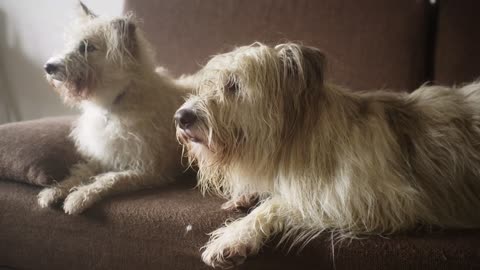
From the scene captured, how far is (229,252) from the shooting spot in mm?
1179

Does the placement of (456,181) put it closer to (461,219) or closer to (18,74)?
(461,219)

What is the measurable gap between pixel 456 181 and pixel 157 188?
107 centimetres

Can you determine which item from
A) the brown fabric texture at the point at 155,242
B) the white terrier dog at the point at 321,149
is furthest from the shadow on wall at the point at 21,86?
the white terrier dog at the point at 321,149

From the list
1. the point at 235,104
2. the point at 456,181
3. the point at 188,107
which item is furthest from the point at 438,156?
the point at 188,107

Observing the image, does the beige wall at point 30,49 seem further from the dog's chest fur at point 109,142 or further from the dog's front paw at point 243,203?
the dog's front paw at point 243,203

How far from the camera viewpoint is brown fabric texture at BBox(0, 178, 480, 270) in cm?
112

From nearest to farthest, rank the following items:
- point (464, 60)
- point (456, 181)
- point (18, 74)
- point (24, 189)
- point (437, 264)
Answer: point (437, 264)
point (456, 181)
point (24, 189)
point (464, 60)
point (18, 74)

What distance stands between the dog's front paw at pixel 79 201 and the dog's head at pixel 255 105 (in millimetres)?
472

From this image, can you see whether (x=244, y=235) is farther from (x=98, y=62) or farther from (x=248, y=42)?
(x=248, y=42)

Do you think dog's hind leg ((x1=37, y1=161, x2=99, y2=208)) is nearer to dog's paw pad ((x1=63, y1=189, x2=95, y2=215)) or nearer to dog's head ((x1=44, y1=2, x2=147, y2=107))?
dog's paw pad ((x1=63, y1=189, x2=95, y2=215))

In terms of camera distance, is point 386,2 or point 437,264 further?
point 386,2

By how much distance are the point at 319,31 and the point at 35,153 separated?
137 centimetres

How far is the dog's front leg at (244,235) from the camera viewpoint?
1.18 meters

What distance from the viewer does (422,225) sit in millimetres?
1206
